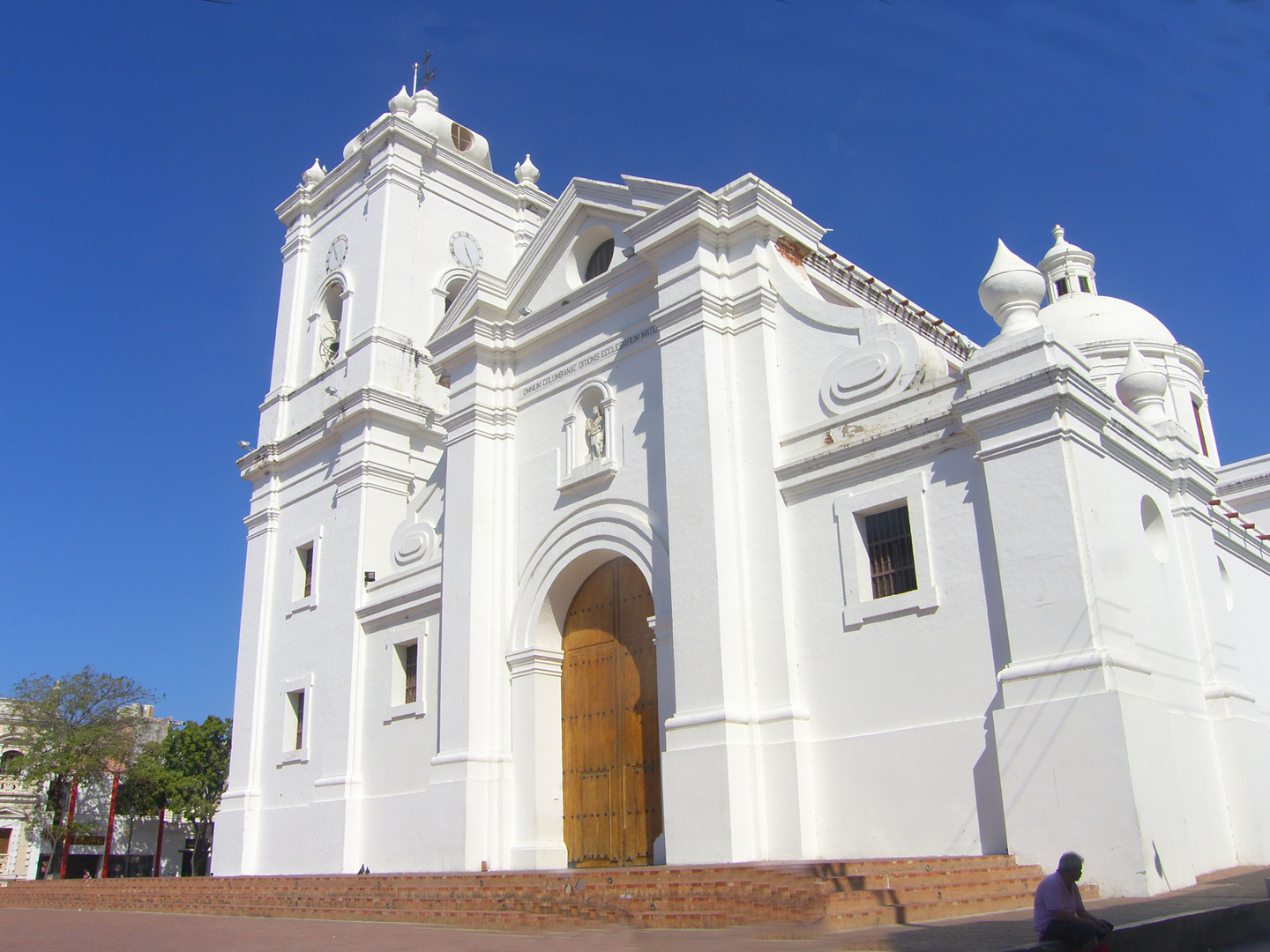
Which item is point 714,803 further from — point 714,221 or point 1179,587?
point 714,221


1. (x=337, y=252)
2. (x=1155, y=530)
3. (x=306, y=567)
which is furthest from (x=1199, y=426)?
(x=306, y=567)

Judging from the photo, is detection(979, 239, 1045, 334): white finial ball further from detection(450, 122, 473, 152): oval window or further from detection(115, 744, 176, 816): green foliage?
detection(115, 744, 176, 816): green foliage

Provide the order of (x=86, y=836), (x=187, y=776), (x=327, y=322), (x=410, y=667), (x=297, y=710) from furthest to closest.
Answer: (x=86, y=836) → (x=187, y=776) → (x=327, y=322) → (x=297, y=710) → (x=410, y=667)

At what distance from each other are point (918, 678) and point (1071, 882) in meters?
4.38

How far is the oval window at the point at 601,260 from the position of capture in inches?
622

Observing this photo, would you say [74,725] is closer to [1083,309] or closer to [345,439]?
[345,439]

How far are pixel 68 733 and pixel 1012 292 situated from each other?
108 feet

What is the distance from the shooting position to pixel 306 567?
66.5ft

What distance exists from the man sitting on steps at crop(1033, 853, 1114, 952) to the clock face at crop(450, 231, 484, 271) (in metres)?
18.4

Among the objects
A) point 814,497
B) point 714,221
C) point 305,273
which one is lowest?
point 814,497

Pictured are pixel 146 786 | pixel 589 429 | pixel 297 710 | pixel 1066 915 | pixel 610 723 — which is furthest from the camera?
pixel 146 786

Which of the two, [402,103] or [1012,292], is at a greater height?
[402,103]

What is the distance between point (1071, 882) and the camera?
20.6 ft

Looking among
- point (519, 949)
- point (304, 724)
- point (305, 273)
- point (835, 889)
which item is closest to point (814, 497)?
point (835, 889)
